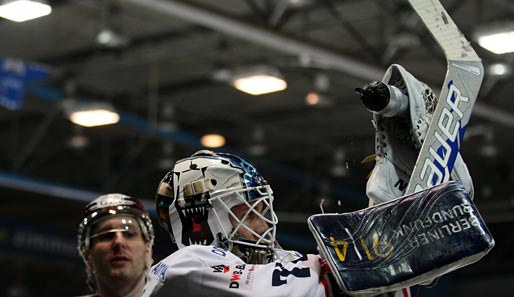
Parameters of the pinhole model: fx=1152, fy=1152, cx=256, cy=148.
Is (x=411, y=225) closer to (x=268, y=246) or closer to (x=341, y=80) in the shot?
(x=268, y=246)

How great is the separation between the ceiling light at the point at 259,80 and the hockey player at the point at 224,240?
287 inches

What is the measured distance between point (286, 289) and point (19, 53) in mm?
10607

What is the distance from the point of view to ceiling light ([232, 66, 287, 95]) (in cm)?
994

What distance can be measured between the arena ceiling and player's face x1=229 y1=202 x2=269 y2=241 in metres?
6.26

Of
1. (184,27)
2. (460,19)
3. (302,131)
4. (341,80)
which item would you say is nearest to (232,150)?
(302,131)

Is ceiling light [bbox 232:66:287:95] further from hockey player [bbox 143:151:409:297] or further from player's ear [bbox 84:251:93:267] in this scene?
hockey player [bbox 143:151:409:297]

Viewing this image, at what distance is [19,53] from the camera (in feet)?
40.7

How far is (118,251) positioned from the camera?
3826 mm

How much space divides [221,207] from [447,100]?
543 millimetres

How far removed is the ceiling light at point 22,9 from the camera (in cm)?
813

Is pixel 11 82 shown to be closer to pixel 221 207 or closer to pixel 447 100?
pixel 221 207

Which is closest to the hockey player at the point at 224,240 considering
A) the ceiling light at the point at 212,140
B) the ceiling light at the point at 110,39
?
the ceiling light at the point at 110,39

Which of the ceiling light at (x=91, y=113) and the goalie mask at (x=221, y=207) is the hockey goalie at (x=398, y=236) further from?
the ceiling light at (x=91, y=113)

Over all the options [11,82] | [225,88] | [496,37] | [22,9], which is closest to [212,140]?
[225,88]
